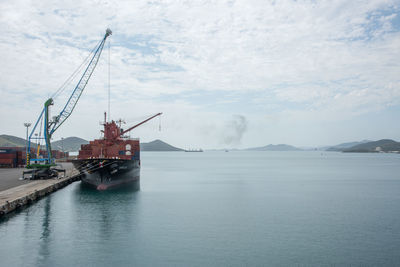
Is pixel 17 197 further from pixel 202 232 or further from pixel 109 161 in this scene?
pixel 202 232

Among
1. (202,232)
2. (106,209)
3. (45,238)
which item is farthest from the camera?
(106,209)

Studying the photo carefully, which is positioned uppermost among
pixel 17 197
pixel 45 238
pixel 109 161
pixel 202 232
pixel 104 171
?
pixel 109 161

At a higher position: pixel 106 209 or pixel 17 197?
pixel 17 197

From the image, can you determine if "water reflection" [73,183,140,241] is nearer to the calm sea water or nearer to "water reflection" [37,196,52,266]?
the calm sea water

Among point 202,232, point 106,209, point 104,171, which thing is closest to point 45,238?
point 106,209

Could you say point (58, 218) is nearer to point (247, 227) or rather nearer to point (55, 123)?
point (247, 227)

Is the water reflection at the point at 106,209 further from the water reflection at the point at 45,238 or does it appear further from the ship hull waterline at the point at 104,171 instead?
the water reflection at the point at 45,238

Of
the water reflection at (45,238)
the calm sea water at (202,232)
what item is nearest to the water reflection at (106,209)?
the calm sea water at (202,232)

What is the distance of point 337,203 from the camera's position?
1588 inches

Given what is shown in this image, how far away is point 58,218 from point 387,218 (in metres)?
32.7

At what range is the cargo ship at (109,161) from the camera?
4944cm

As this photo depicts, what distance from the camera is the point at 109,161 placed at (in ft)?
159

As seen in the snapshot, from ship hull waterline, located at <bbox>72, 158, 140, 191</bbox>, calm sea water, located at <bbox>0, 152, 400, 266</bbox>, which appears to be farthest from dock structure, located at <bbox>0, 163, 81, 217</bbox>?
ship hull waterline, located at <bbox>72, 158, 140, 191</bbox>

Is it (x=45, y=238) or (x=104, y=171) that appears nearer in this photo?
(x=45, y=238)
